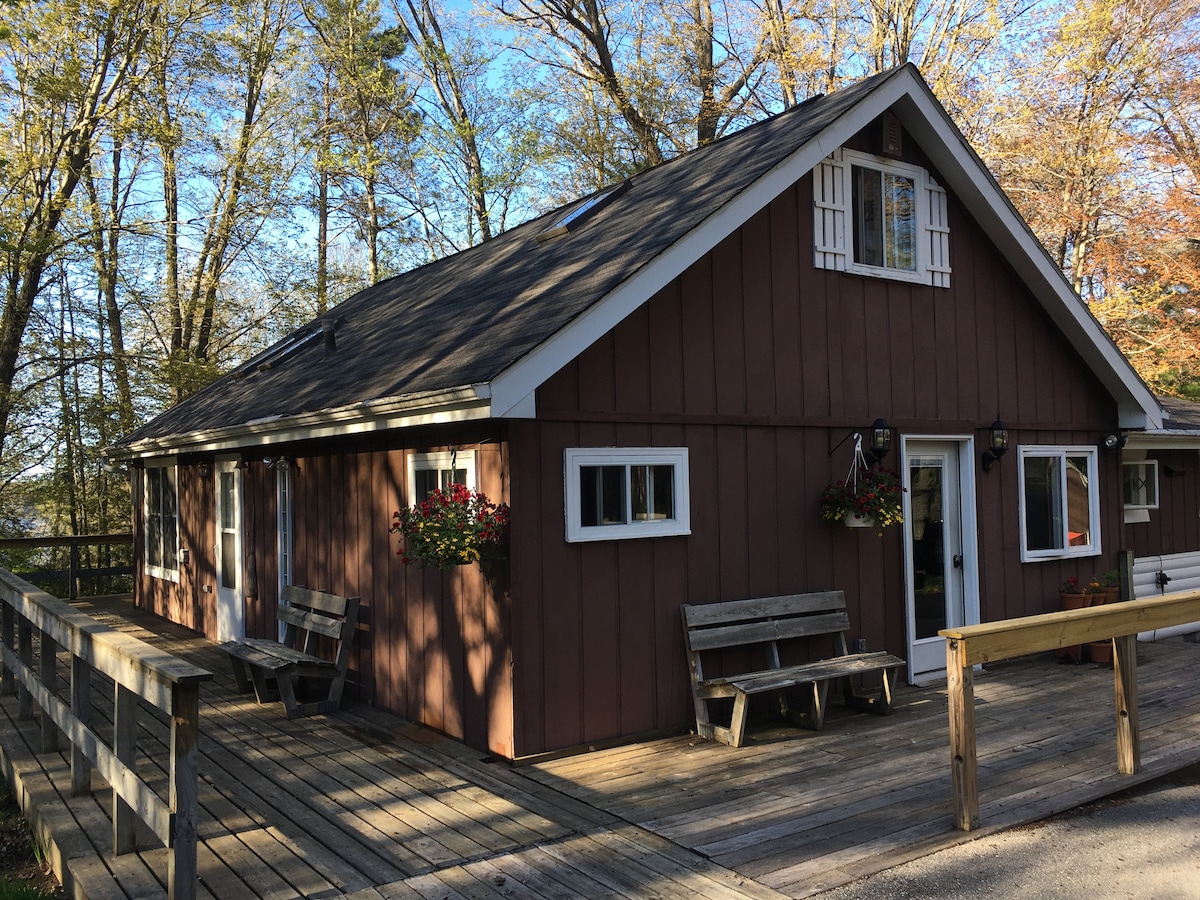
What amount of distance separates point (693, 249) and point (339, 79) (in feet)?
62.3

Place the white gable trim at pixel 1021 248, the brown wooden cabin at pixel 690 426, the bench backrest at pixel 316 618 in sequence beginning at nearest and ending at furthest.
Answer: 1. the brown wooden cabin at pixel 690 426
2. the bench backrest at pixel 316 618
3. the white gable trim at pixel 1021 248

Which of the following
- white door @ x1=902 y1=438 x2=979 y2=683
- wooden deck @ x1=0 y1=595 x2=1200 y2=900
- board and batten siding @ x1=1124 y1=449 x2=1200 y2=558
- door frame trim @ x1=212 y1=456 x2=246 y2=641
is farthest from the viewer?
board and batten siding @ x1=1124 y1=449 x2=1200 y2=558

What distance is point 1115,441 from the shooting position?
9.44 meters

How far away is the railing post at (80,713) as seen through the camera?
4844 mm

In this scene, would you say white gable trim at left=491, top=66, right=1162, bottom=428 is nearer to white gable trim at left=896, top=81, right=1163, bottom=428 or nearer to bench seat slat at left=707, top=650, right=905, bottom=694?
white gable trim at left=896, top=81, right=1163, bottom=428

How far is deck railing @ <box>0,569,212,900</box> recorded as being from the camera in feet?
11.9

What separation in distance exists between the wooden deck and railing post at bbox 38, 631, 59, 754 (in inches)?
3.6

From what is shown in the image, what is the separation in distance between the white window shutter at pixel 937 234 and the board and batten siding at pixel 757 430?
0.51 ft

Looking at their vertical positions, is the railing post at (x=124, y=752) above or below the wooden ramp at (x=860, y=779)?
above

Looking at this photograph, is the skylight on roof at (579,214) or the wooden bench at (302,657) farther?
the skylight on roof at (579,214)

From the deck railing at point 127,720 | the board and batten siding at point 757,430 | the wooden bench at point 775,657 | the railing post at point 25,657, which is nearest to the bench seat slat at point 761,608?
the wooden bench at point 775,657

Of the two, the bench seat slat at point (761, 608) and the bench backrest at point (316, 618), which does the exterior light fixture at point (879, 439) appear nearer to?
the bench seat slat at point (761, 608)

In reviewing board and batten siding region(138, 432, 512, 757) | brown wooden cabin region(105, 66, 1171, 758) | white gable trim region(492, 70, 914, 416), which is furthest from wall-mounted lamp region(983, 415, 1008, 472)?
board and batten siding region(138, 432, 512, 757)

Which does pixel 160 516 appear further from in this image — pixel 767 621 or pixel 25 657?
pixel 767 621
